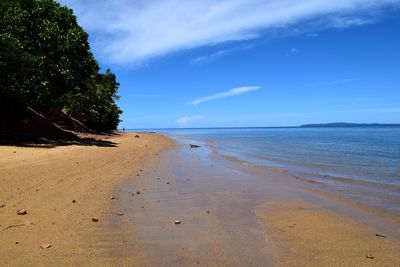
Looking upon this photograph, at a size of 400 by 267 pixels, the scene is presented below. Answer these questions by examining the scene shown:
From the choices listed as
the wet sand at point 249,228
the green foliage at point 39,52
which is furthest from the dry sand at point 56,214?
the green foliage at point 39,52

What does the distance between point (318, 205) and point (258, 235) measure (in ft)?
11.7

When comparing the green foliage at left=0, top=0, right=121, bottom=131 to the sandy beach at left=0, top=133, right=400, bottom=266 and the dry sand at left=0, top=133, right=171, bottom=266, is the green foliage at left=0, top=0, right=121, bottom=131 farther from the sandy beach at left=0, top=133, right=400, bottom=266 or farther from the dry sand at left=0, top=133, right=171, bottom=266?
the sandy beach at left=0, top=133, right=400, bottom=266

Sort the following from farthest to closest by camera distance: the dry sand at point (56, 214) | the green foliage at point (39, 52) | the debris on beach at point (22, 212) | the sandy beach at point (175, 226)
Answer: the green foliage at point (39, 52) < the debris on beach at point (22, 212) < the sandy beach at point (175, 226) < the dry sand at point (56, 214)

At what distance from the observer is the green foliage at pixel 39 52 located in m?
21.7

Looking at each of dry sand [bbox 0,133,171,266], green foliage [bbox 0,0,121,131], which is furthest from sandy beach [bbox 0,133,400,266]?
green foliage [bbox 0,0,121,131]

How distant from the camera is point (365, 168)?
19.4 metres

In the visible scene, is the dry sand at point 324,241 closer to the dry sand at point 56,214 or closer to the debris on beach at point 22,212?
the dry sand at point 56,214

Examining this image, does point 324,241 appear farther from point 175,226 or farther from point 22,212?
point 22,212

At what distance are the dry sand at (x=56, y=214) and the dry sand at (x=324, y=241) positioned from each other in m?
2.69

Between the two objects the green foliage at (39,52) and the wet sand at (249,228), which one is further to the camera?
the green foliage at (39,52)

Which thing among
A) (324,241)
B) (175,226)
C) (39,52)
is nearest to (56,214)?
(175,226)

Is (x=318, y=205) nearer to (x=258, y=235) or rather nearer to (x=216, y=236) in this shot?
(x=258, y=235)

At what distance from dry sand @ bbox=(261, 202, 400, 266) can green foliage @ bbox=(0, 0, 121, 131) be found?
18612 millimetres

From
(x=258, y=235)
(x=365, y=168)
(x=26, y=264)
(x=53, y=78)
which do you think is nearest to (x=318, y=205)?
(x=258, y=235)
